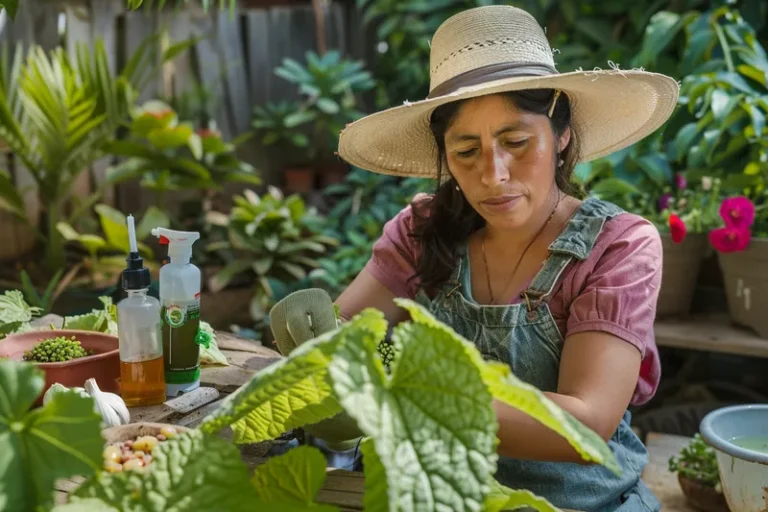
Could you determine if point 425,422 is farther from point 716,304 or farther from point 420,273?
point 716,304

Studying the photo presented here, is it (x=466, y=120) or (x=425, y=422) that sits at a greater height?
(x=466, y=120)

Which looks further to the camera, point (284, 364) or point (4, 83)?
point (4, 83)

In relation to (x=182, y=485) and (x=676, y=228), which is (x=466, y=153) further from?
(x=676, y=228)

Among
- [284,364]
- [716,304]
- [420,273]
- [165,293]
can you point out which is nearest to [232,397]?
[284,364]

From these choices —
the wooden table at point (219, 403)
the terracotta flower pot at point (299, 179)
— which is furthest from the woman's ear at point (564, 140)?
the terracotta flower pot at point (299, 179)

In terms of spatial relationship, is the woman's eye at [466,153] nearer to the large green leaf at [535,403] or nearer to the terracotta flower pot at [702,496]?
the large green leaf at [535,403]

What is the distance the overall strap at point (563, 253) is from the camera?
143 cm

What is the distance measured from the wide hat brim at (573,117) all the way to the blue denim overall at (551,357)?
0.68 ft

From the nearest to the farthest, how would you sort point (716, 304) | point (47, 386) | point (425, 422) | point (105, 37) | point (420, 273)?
point (425, 422) < point (47, 386) < point (420, 273) < point (716, 304) < point (105, 37)

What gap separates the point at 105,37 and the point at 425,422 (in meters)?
4.08

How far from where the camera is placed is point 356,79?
14.2ft

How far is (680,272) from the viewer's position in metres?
2.63

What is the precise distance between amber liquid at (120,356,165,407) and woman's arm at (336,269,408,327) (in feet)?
1.76

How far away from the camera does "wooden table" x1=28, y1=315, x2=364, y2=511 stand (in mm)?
924
